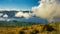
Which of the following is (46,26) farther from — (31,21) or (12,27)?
(12,27)

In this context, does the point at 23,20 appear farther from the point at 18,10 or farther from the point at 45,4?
the point at 45,4

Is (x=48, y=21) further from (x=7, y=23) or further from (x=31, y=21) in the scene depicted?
(x=7, y=23)

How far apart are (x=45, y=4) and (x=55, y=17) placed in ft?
Result: 0.56

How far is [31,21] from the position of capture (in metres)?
1.50

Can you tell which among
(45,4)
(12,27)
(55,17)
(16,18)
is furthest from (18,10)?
(55,17)

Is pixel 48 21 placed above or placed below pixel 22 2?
below

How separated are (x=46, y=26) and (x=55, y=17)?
0.43 ft

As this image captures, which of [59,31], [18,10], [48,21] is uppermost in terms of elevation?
[18,10]

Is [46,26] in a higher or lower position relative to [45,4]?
lower

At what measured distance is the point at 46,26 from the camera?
148 centimetres

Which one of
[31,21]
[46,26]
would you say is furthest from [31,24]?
[46,26]

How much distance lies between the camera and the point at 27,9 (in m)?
1.51

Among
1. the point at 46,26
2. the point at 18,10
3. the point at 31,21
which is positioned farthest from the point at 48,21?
the point at 18,10

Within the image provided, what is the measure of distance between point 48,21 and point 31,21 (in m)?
0.18
